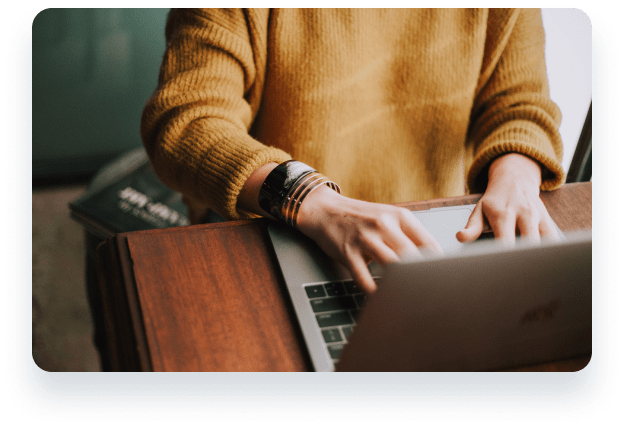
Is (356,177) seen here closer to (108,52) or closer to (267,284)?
(267,284)

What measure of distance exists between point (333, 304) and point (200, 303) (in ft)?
0.37

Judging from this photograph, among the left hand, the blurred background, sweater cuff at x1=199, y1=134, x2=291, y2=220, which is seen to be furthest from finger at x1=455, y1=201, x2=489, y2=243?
the blurred background

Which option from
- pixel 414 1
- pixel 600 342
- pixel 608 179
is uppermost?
pixel 414 1

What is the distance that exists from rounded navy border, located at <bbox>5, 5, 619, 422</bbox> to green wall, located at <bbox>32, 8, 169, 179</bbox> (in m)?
1.15

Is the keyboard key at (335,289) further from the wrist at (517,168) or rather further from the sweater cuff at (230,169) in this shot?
the wrist at (517,168)

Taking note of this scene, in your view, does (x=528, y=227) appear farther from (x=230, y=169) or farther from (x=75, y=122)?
(x=75, y=122)

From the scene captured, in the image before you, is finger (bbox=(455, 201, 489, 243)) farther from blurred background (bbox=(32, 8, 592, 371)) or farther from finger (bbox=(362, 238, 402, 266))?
blurred background (bbox=(32, 8, 592, 371))

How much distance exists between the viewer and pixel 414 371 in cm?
32

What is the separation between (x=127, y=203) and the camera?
3.61 feet

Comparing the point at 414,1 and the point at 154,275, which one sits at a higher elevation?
the point at 414,1

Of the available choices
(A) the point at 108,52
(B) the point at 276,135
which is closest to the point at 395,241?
(B) the point at 276,135

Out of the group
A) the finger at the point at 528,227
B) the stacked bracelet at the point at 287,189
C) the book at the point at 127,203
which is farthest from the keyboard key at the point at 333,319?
the book at the point at 127,203

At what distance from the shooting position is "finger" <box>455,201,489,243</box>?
0.43 meters

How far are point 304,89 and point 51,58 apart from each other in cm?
117
